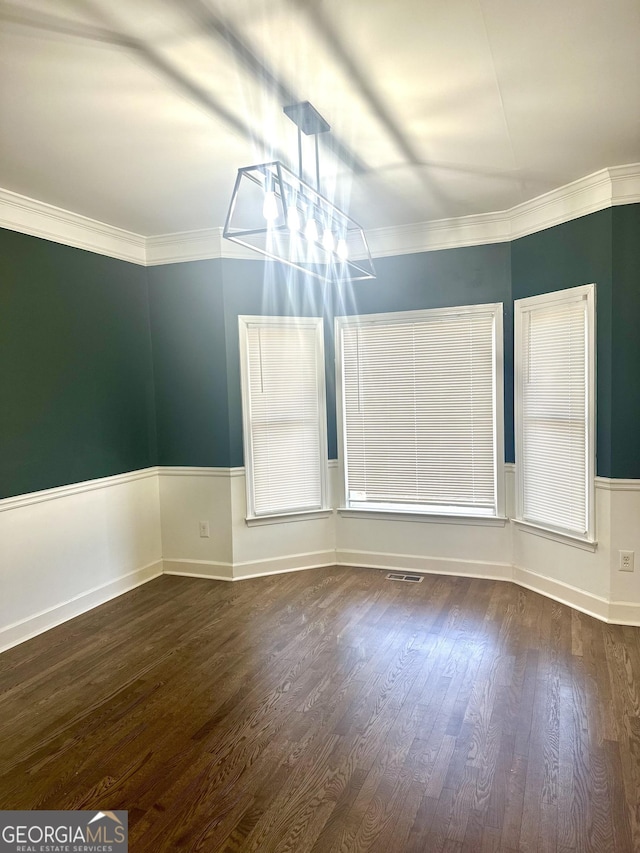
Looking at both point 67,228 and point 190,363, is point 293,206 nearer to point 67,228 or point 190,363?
point 67,228

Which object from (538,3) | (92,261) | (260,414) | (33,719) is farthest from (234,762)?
(92,261)

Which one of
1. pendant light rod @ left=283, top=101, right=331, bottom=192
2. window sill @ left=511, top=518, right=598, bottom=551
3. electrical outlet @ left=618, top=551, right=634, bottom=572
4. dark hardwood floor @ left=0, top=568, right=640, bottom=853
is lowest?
dark hardwood floor @ left=0, top=568, right=640, bottom=853

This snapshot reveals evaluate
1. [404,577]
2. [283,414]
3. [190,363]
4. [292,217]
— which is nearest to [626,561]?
[404,577]

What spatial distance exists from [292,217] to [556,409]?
2.31 metres

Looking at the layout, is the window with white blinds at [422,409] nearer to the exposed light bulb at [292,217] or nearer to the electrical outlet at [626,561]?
the electrical outlet at [626,561]

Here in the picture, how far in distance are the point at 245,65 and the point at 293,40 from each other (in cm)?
24

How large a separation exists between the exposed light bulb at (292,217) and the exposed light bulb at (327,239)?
0.88ft

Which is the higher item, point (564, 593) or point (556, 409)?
point (556, 409)

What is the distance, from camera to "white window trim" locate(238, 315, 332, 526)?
4.43m

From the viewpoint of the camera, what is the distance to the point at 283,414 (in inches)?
180

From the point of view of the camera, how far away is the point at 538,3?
1.83 metres

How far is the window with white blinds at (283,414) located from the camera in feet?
14.7

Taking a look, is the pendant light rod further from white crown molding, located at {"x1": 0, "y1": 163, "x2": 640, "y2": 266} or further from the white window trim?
the white window trim

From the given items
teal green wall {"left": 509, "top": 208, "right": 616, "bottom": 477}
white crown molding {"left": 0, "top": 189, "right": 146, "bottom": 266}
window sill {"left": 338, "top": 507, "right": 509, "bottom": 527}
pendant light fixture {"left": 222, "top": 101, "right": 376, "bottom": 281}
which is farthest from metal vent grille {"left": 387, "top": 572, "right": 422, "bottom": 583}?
white crown molding {"left": 0, "top": 189, "right": 146, "bottom": 266}
